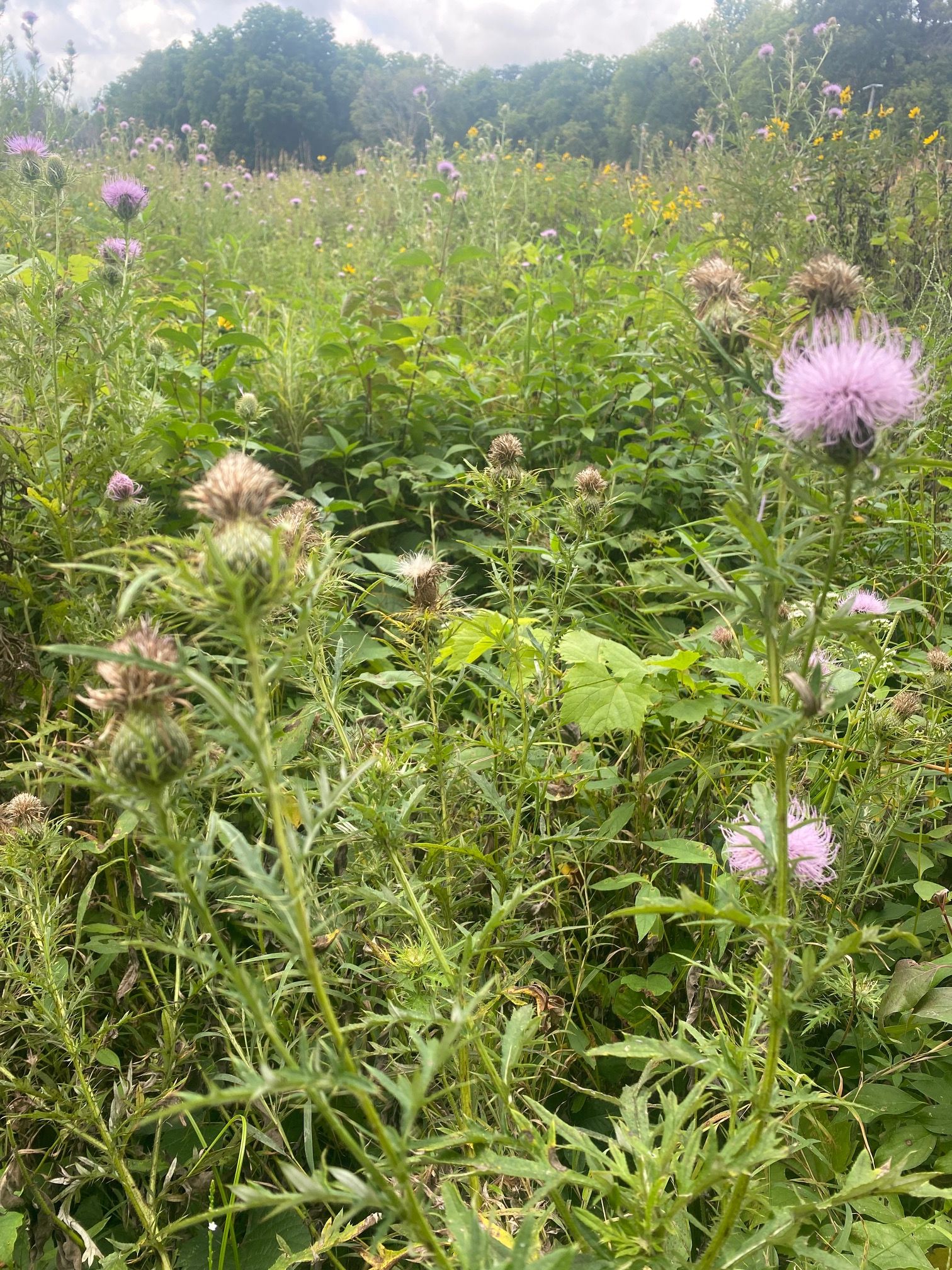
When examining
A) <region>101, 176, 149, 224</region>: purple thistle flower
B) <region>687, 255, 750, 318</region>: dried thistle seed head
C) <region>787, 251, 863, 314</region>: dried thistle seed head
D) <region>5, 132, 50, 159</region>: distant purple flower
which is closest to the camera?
<region>787, 251, 863, 314</region>: dried thistle seed head

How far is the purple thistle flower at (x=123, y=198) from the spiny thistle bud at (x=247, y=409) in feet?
3.12

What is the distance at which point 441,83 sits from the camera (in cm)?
3909

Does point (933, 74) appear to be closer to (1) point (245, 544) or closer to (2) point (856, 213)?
(2) point (856, 213)

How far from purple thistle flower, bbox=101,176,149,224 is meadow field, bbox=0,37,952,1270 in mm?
14

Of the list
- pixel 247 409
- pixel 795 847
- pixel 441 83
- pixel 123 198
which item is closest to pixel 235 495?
pixel 795 847

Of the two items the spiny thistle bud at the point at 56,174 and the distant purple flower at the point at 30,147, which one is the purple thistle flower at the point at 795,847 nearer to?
the spiny thistle bud at the point at 56,174

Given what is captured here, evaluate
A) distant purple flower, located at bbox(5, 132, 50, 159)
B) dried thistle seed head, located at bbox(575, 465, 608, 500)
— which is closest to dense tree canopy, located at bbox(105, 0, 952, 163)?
distant purple flower, located at bbox(5, 132, 50, 159)

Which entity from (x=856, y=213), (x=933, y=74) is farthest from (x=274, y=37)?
(x=856, y=213)

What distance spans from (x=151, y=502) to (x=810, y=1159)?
2.43 metres

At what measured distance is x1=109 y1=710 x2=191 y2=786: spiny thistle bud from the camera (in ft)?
2.69

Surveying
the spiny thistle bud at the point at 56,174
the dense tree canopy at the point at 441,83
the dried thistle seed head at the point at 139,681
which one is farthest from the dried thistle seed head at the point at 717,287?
the dense tree canopy at the point at 441,83

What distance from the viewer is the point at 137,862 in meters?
1.88

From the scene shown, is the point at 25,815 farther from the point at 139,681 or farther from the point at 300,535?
the point at 300,535

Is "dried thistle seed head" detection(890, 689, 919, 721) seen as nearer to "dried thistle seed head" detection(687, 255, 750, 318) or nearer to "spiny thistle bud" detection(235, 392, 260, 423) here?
"dried thistle seed head" detection(687, 255, 750, 318)
